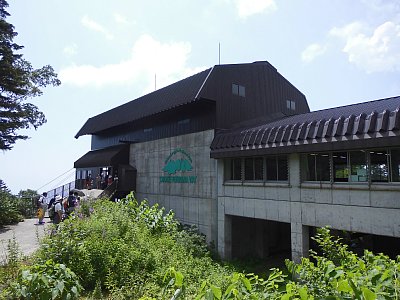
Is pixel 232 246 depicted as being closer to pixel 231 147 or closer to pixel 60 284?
pixel 231 147

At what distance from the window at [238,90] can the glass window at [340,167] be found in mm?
8728

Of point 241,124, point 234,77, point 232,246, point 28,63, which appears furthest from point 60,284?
point 28,63

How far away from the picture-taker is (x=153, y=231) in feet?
51.6

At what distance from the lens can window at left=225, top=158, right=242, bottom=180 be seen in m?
17.2

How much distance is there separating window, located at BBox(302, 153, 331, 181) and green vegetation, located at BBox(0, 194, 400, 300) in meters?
3.23

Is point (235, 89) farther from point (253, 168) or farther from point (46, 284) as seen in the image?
point (46, 284)

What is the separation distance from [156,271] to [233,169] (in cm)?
850

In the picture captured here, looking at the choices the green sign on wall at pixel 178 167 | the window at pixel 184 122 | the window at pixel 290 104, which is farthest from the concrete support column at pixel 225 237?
the window at pixel 290 104

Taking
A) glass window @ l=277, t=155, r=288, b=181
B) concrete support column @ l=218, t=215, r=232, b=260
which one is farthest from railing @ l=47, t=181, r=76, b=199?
glass window @ l=277, t=155, r=288, b=181

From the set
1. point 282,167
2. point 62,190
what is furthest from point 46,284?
point 62,190

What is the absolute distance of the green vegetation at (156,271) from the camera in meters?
3.48

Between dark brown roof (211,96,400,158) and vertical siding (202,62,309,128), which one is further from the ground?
vertical siding (202,62,309,128)

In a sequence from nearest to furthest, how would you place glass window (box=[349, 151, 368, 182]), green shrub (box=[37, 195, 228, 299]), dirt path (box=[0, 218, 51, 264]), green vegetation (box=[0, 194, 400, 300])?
green vegetation (box=[0, 194, 400, 300]), green shrub (box=[37, 195, 228, 299]), glass window (box=[349, 151, 368, 182]), dirt path (box=[0, 218, 51, 264])

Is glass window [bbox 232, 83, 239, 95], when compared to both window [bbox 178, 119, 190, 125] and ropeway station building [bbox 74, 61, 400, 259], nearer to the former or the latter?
ropeway station building [bbox 74, 61, 400, 259]
